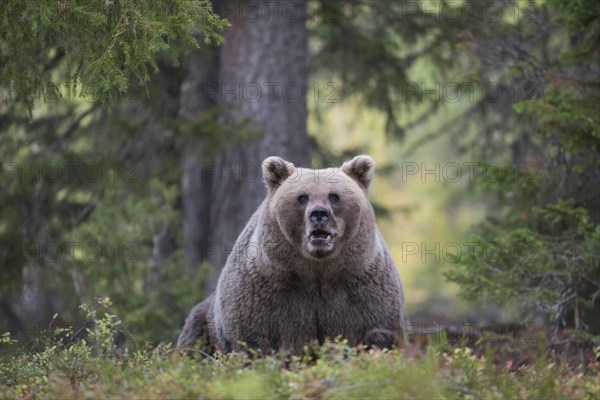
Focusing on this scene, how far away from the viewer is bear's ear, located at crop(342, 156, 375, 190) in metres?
8.48

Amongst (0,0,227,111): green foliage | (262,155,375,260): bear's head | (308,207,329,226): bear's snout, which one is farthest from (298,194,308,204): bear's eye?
(0,0,227,111): green foliage

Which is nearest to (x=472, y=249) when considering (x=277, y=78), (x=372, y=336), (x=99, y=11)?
(x=372, y=336)

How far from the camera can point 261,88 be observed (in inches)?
539

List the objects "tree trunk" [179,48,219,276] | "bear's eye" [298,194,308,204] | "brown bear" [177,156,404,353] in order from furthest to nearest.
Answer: "tree trunk" [179,48,219,276]
"bear's eye" [298,194,308,204]
"brown bear" [177,156,404,353]

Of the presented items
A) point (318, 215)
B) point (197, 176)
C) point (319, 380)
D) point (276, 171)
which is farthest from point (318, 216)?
point (197, 176)

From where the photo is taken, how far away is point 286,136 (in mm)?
13664

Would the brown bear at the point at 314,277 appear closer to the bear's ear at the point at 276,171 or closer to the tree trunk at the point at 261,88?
the bear's ear at the point at 276,171

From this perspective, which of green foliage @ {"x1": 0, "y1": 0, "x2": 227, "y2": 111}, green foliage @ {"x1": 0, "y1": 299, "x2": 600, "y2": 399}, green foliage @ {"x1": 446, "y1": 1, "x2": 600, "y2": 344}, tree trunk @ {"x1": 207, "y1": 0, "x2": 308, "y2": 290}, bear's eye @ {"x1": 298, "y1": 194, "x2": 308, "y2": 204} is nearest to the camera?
green foliage @ {"x1": 0, "y1": 299, "x2": 600, "y2": 399}

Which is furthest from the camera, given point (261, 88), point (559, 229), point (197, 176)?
point (197, 176)

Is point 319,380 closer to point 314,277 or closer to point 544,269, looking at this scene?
point 314,277

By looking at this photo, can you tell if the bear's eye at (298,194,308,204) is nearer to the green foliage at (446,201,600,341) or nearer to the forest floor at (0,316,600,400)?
the forest floor at (0,316,600,400)

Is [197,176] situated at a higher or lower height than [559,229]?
higher

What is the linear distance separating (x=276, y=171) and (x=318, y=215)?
3.24 feet

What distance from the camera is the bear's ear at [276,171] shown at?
842cm
